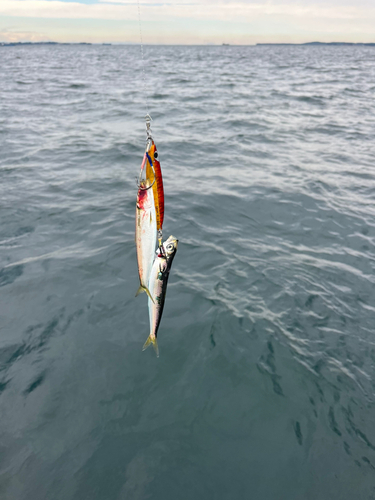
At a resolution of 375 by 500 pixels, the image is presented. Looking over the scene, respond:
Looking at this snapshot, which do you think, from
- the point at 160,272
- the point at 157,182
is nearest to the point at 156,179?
the point at 157,182

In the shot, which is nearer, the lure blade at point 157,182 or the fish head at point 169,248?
the lure blade at point 157,182

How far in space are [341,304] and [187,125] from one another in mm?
14923

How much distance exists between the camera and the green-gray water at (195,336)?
4.32 metres

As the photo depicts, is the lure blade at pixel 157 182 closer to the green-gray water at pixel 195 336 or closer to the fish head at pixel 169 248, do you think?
the fish head at pixel 169 248

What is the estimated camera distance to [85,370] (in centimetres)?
546

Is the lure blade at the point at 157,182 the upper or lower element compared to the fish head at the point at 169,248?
upper

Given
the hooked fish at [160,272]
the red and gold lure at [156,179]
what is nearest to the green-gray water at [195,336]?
the hooked fish at [160,272]

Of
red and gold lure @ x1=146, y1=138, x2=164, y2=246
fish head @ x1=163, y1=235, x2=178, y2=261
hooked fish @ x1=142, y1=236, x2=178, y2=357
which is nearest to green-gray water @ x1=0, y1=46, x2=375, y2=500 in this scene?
hooked fish @ x1=142, y1=236, x2=178, y2=357

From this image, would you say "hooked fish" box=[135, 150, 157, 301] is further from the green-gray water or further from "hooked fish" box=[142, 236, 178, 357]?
the green-gray water

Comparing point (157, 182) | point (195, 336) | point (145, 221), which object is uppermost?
point (157, 182)

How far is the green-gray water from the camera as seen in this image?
4324 mm

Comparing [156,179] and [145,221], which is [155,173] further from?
[145,221]

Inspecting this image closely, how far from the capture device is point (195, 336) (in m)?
6.10

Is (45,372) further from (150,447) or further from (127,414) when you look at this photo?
(150,447)
